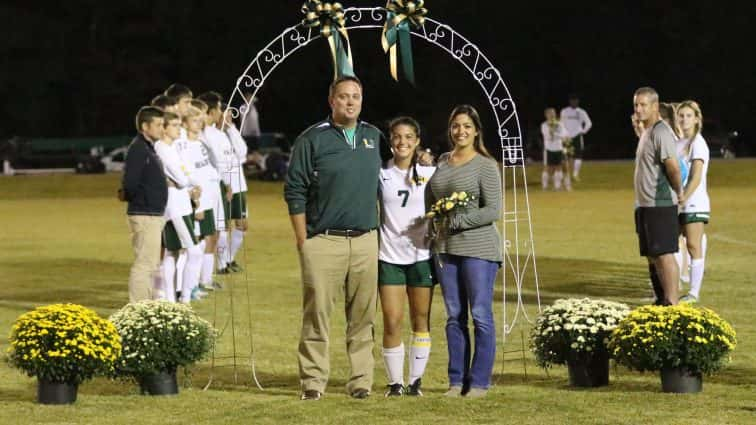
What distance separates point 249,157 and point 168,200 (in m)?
26.1

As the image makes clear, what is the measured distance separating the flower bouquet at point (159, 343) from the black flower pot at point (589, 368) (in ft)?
7.85

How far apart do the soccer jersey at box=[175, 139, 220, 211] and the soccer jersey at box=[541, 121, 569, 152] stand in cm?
1751

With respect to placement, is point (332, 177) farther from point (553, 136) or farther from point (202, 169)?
point (553, 136)

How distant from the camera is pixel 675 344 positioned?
360 inches

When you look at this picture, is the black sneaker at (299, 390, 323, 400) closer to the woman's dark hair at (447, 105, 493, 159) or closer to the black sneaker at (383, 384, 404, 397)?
the black sneaker at (383, 384, 404, 397)

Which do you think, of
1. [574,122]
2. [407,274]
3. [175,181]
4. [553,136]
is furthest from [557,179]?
[407,274]

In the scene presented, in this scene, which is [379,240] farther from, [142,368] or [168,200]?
[168,200]

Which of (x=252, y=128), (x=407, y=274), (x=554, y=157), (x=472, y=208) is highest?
(x=252, y=128)

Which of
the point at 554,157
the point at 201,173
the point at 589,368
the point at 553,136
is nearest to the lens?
the point at 589,368

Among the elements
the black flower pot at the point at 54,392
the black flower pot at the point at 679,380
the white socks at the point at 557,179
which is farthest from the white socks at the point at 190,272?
the white socks at the point at 557,179

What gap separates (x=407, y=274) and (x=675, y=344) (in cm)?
174

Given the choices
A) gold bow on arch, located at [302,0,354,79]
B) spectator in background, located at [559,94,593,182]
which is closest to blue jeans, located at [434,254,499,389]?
gold bow on arch, located at [302,0,354,79]

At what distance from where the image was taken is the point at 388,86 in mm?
52719

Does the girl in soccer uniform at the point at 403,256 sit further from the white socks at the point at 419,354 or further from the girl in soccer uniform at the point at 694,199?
the girl in soccer uniform at the point at 694,199
